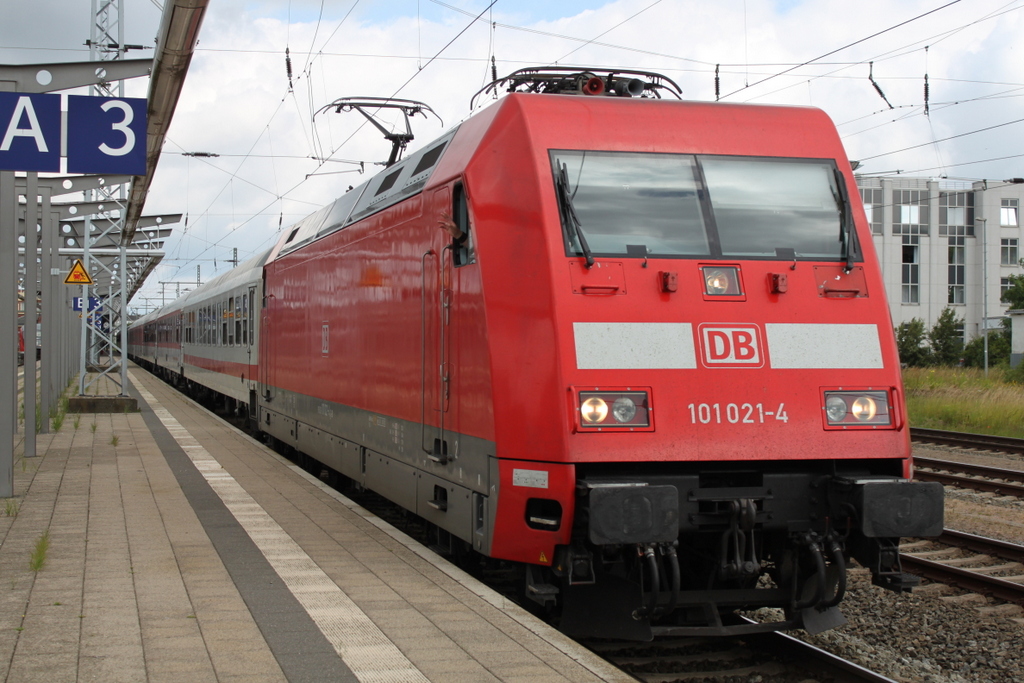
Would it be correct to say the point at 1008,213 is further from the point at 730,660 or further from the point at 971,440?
the point at 730,660

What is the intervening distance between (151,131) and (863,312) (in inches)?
388

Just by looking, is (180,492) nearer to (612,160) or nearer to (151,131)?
(151,131)

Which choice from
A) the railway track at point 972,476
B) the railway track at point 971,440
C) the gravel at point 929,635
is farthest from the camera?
the railway track at point 971,440

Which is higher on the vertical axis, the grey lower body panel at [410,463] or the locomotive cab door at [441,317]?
the locomotive cab door at [441,317]

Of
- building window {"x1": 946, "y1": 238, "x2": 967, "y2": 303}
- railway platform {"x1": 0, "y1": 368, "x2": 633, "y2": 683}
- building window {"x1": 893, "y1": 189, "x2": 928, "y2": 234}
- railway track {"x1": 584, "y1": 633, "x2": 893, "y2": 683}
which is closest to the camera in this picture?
railway platform {"x1": 0, "y1": 368, "x2": 633, "y2": 683}

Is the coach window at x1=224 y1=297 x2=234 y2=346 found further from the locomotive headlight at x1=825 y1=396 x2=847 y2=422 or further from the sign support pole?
the locomotive headlight at x1=825 y1=396 x2=847 y2=422

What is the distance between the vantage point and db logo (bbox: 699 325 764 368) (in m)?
5.57

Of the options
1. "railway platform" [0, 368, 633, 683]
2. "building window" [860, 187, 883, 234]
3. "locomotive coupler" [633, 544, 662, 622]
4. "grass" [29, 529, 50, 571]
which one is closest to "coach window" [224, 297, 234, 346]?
"railway platform" [0, 368, 633, 683]

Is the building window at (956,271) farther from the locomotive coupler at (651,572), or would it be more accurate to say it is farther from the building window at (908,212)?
the locomotive coupler at (651,572)

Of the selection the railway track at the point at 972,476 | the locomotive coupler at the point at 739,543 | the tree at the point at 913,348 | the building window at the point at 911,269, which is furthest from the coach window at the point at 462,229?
the building window at the point at 911,269

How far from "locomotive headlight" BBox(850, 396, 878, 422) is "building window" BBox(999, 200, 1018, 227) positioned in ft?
180

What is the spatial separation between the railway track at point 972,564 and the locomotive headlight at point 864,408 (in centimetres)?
258

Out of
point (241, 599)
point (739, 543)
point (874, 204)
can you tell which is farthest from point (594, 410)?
point (874, 204)

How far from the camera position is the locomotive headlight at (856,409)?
18.4 ft
